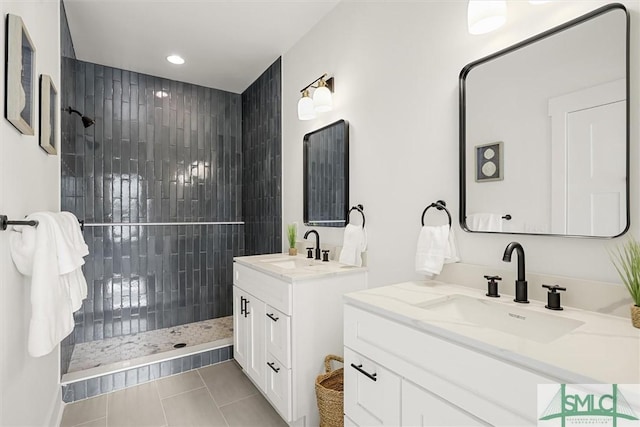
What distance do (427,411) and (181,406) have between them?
1.80 meters

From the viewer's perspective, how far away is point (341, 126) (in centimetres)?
216

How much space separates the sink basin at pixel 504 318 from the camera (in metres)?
0.99

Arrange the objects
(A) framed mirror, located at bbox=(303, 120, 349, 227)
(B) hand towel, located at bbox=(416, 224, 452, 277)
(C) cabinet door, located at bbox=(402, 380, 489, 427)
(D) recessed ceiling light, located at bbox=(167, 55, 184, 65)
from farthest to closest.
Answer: (D) recessed ceiling light, located at bbox=(167, 55, 184, 65) → (A) framed mirror, located at bbox=(303, 120, 349, 227) → (B) hand towel, located at bbox=(416, 224, 452, 277) → (C) cabinet door, located at bbox=(402, 380, 489, 427)

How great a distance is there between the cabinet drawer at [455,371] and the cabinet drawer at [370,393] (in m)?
0.05

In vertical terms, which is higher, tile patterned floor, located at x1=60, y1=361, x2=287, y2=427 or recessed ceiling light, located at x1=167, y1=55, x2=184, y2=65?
recessed ceiling light, located at x1=167, y1=55, x2=184, y2=65

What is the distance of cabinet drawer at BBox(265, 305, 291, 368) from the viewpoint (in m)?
1.73

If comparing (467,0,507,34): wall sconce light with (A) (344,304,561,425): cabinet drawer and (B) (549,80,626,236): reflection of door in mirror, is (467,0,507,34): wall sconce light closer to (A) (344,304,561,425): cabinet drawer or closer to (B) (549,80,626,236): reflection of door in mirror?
(B) (549,80,626,236): reflection of door in mirror

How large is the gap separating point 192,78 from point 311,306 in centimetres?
279

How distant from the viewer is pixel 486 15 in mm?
1214

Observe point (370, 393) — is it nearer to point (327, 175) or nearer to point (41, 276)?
point (41, 276)

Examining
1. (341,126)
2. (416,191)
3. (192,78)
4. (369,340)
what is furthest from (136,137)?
(369,340)

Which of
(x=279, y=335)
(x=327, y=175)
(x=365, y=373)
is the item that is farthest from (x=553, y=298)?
(x=327, y=175)

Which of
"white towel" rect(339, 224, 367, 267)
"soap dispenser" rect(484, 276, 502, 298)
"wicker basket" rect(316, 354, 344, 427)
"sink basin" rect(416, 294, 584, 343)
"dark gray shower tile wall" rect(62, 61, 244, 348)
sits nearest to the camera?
"sink basin" rect(416, 294, 584, 343)

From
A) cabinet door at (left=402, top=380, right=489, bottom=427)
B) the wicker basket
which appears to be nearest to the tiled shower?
the wicker basket
